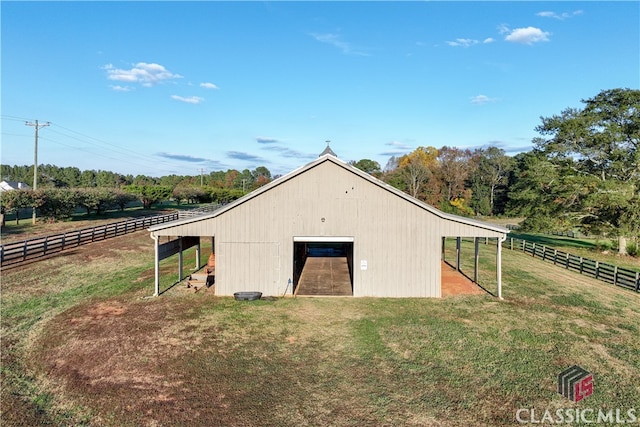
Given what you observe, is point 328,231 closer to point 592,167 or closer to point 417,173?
point 592,167

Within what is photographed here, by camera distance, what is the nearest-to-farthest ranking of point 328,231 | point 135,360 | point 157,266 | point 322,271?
Result: point 135,360, point 157,266, point 328,231, point 322,271

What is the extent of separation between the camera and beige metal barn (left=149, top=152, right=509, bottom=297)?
47.3ft

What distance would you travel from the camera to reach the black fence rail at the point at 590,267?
17.4m

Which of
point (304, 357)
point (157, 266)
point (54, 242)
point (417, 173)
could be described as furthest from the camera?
point (417, 173)

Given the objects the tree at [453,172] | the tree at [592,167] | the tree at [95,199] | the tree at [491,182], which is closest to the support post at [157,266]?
the tree at [592,167]

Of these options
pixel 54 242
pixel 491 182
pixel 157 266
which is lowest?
pixel 54 242

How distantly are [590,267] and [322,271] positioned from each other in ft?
49.5

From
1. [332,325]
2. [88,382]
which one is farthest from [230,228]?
[88,382]

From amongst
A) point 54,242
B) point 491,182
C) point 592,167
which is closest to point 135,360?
point 54,242

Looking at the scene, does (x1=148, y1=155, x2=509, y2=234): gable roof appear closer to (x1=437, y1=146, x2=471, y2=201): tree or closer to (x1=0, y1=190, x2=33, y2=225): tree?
(x1=0, y1=190, x2=33, y2=225): tree

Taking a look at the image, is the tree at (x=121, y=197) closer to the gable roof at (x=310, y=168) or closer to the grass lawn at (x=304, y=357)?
the grass lawn at (x=304, y=357)

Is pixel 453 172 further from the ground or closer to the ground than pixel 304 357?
further from the ground

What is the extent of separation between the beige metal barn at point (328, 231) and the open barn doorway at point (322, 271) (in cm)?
67

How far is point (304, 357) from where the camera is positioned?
9.09 metres
